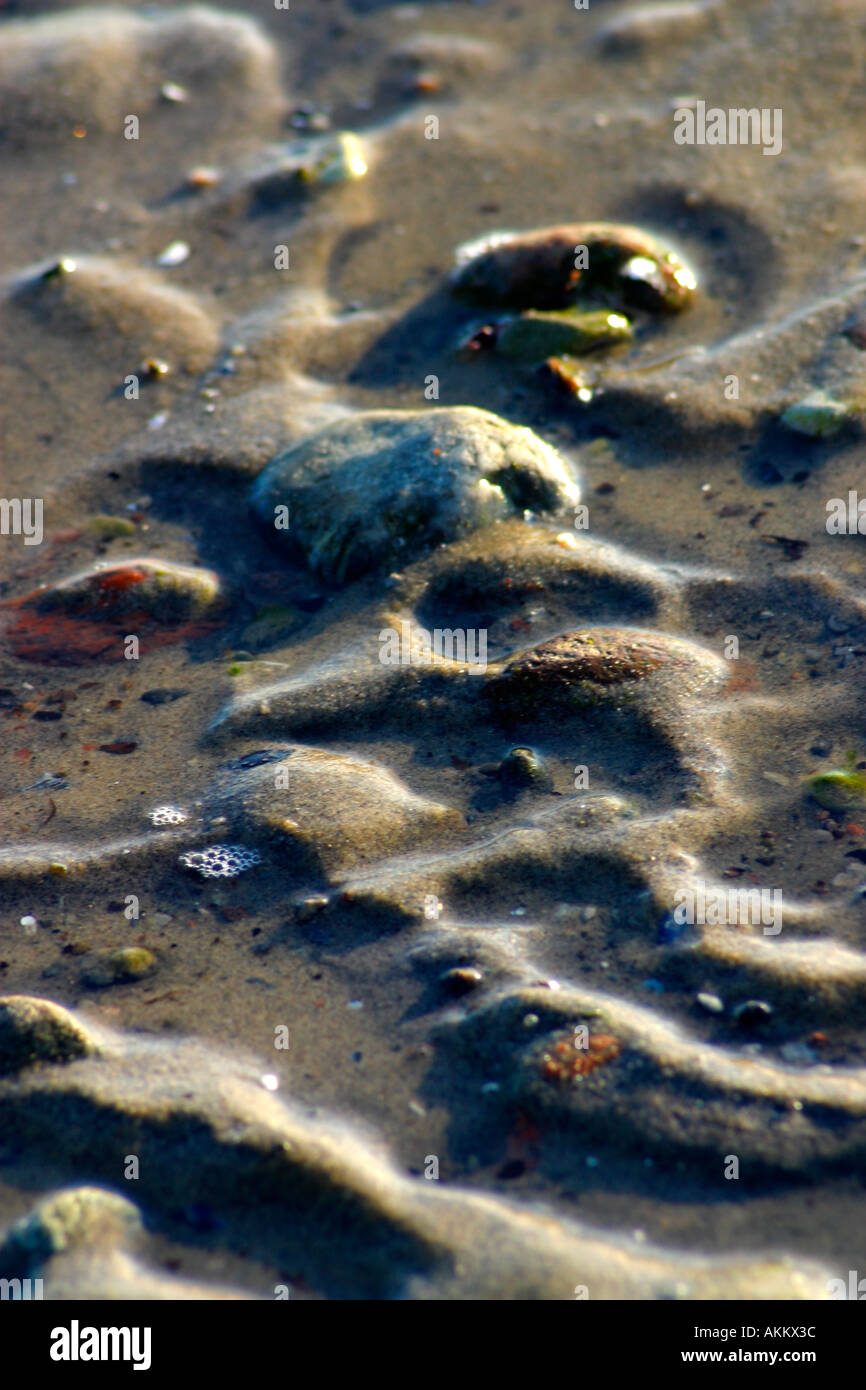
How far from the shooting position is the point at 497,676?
2947 millimetres

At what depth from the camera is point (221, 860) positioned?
265cm

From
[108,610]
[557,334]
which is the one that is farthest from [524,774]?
[557,334]

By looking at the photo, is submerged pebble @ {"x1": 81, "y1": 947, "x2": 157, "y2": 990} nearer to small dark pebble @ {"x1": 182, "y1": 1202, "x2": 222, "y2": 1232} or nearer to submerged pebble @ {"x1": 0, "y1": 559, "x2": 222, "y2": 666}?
small dark pebble @ {"x1": 182, "y1": 1202, "x2": 222, "y2": 1232}

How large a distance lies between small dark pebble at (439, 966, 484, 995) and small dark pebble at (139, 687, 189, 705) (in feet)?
3.93

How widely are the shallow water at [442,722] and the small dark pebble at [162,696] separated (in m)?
0.04

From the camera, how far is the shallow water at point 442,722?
2037 millimetres

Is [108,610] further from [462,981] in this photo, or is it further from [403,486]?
[462,981]

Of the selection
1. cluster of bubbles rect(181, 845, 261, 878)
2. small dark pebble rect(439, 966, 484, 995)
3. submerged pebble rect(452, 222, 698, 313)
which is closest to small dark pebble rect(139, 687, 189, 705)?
cluster of bubbles rect(181, 845, 261, 878)

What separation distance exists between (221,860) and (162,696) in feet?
2.13

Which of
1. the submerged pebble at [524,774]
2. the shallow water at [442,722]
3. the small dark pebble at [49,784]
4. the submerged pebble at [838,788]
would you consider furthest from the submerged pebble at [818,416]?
the small dark pebble at [49,784]

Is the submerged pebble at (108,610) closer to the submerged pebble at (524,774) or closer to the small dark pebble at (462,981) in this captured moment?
the submerged pebble at (524,774)

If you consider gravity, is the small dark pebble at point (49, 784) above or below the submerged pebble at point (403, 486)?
below
